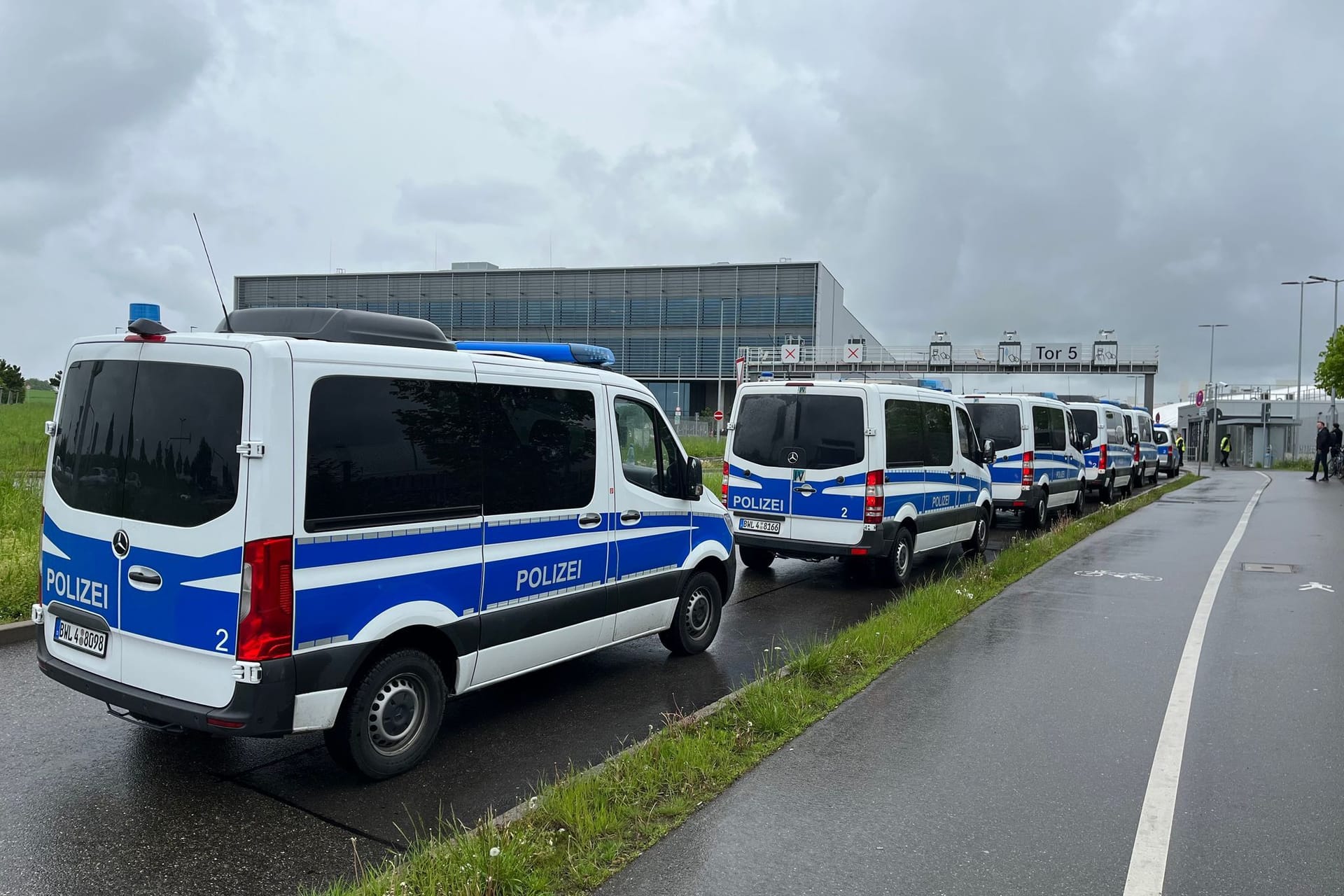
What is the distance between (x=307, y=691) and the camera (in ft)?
14.1

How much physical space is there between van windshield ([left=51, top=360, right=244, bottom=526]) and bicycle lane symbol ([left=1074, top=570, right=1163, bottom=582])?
31.0 ft

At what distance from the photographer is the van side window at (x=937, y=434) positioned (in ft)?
36.3

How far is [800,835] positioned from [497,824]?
3.99 ft

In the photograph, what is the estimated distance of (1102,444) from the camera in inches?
846

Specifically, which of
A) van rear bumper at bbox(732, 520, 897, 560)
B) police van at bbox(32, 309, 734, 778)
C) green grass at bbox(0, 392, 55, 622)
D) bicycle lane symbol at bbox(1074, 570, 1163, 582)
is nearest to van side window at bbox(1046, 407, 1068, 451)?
bicycle lane symbol at bbox(1074, 570, 1163, 582)

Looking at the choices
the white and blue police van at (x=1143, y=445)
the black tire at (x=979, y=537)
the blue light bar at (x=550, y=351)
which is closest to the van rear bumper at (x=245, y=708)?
the blue light bar at (x=550, y=351)

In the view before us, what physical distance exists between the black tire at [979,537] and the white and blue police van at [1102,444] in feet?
25.0

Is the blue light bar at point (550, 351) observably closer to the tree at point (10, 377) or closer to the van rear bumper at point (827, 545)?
the van rear bumper at point (827, 545)

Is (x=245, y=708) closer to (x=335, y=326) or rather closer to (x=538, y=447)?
(x=335, y=326)

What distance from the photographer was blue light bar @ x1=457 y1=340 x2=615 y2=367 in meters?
6.06

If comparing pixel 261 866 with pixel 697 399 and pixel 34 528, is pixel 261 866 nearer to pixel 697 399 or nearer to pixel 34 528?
pixel 34 528

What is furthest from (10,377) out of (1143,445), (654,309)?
(1143,445)

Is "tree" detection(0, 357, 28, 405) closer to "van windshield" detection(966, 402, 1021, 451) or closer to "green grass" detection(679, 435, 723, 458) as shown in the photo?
"green grass" detection(679, 435, 723, 458)

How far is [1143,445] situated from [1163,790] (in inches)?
1046
